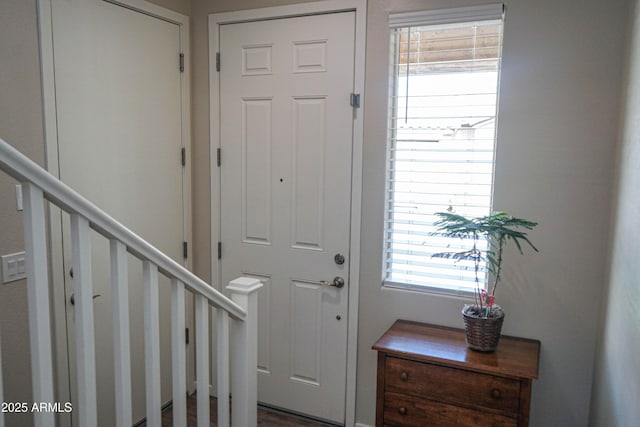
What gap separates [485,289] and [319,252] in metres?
0.92

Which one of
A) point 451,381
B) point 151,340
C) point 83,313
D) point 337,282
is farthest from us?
point 337,282

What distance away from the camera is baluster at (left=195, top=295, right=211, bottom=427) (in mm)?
Answer: 1707

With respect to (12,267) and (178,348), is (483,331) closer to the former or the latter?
(178,348)

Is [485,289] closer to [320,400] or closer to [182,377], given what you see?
[320,400]

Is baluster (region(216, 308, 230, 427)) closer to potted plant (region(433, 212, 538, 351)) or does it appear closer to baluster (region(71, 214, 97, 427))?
baluster (region(71, 214, 97, 427))

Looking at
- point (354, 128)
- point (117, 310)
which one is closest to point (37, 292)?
point (117, 310)

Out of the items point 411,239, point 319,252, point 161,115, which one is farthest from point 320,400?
point 161,115

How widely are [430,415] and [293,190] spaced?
138 cm

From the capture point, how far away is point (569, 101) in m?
2.22

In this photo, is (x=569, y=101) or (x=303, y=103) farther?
(x=303, y=103)

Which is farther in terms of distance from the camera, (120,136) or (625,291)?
(120,136)

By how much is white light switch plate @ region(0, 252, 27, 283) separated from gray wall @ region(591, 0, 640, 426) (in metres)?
2.26

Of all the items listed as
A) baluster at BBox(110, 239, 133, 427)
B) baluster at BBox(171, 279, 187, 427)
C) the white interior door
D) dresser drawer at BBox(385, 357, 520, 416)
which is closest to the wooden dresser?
dresser drawer at BBox(385, 357, 520, 416)

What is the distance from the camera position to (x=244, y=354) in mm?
2002
